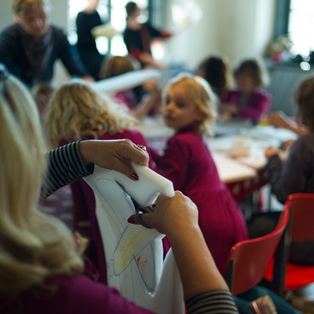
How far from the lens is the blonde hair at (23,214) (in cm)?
47

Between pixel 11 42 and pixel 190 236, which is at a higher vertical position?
pixel 11 42

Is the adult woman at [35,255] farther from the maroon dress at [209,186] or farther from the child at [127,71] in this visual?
→ the child at [127,71]

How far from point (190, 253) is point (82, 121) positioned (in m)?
0.69

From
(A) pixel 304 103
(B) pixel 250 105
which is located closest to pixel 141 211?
(A) pixel 304 103

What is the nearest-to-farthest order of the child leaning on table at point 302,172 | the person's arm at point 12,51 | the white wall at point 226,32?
the child leaning on table at point 302,172 → the person's arm at point 12,51 → the white wall at point 226,32

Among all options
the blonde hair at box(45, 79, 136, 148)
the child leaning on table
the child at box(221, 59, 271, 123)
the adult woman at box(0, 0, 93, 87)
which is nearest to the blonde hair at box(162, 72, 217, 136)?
the child leaning on table

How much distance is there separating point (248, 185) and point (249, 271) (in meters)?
0.80

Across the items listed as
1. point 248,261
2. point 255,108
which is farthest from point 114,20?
point 248,261

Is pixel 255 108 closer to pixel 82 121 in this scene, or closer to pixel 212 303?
pixel 82 121

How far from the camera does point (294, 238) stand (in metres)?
1.43

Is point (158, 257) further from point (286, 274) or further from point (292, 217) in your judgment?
point (286, 274)

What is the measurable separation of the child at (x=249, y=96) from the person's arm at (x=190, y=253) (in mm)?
2405

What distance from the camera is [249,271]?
118 cm

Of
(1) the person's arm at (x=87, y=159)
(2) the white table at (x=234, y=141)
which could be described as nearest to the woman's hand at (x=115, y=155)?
(1) the person's arm at (x=87, y=159)
